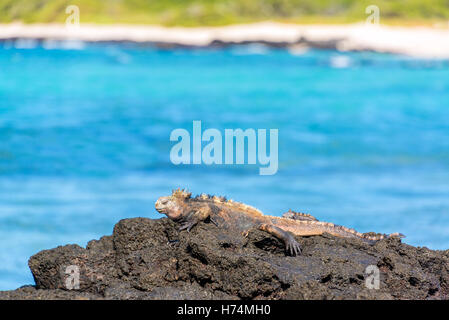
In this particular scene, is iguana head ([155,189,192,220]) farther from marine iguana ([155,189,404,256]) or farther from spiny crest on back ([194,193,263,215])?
spiny crest on back ([194,193,263,215])

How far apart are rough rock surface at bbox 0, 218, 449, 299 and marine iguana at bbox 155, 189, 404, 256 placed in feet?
0.26

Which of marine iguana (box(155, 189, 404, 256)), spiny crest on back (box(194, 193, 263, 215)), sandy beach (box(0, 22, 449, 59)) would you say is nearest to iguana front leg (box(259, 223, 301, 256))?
marine iguana (box(155, 189, 404, 256))

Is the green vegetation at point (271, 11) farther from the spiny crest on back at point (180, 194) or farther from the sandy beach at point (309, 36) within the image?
the spiny crest on back at point (180, 194)

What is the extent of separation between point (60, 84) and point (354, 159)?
52.8ft

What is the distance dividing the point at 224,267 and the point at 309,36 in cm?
4135

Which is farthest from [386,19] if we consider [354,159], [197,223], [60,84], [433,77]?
[197,223]

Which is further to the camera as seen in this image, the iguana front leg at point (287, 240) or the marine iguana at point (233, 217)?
the marine iguana at point (233, 217)

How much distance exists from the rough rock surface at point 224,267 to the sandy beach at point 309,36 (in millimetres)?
34966

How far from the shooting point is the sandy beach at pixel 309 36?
41656 millimetres

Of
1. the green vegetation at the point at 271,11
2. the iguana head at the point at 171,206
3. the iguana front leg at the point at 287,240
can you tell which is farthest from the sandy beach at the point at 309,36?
the iguana front leg at the point at 287,240

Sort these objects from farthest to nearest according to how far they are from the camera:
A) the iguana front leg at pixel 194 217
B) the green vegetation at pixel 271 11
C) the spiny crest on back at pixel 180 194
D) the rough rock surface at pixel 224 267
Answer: the green vegetation at pixel 271 11, the spiny crest on back at pixel 180 194, the iguana front leg at pixel 194 217, the rough rock surface at pixel 224 267

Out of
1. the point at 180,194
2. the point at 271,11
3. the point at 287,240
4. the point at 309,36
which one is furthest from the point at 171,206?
the point at 309,36

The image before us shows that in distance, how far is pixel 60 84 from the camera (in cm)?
3347
